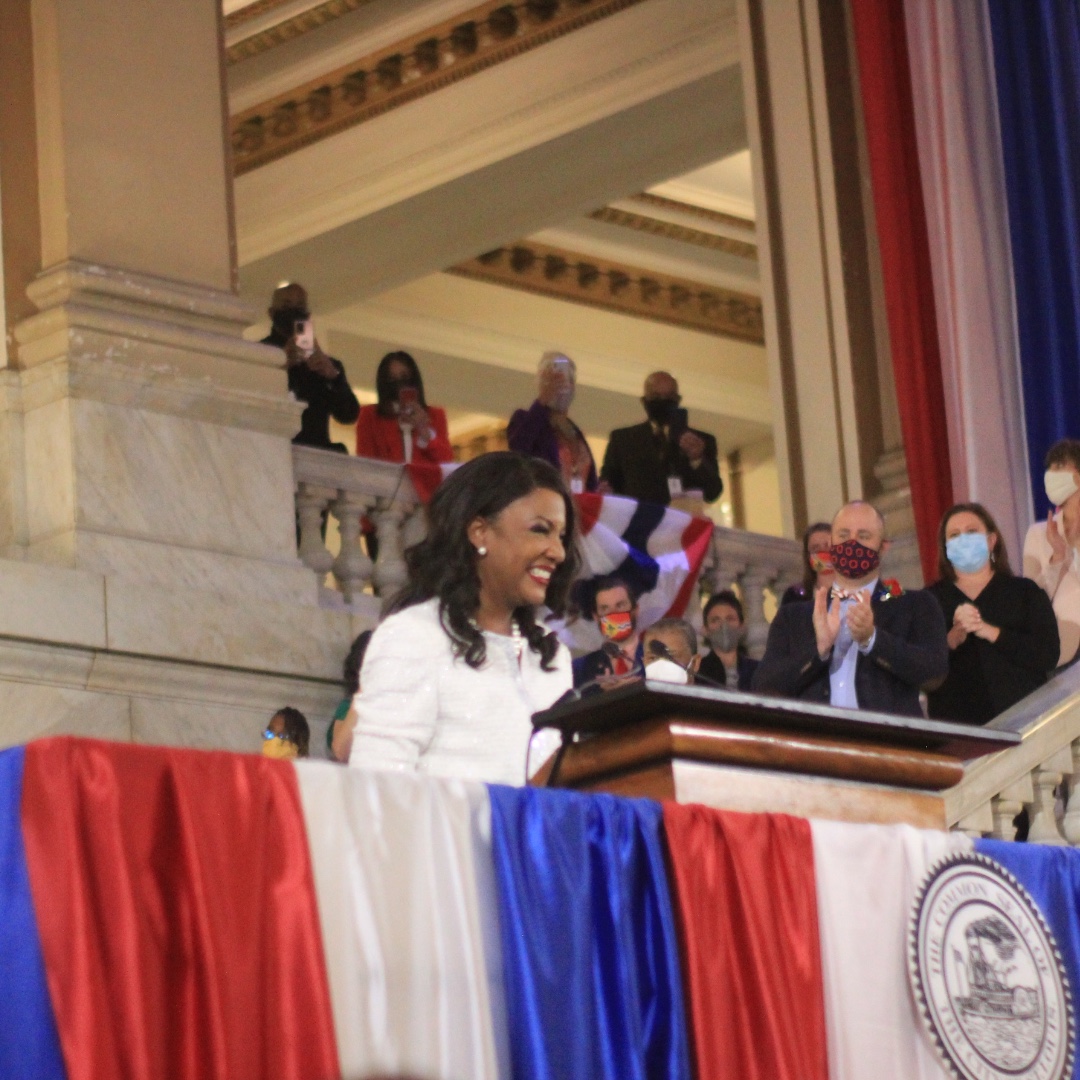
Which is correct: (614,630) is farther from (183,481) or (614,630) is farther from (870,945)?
(870,945)

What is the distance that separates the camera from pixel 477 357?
44.3 feet

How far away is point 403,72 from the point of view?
445 inches

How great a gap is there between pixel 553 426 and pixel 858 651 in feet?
9.12

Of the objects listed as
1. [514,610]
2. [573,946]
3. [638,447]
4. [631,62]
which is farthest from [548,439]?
[573,946]

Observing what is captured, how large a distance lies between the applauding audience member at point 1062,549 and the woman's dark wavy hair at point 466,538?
130 inches

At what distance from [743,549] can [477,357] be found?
214 inches

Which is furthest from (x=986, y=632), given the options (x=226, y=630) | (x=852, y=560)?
(x=226, y=630)

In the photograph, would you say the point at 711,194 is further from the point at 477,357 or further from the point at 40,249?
the point at 40,249

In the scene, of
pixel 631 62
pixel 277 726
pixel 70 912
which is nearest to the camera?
pixel 70 912

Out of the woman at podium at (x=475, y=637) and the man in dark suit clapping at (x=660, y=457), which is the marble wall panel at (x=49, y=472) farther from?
the woman at podium at (x=475, y=637)

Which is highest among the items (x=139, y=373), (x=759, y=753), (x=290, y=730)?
(x=139, y=373)

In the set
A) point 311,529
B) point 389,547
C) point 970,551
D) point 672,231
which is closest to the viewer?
point 970,551

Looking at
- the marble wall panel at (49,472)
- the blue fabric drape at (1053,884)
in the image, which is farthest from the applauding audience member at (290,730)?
the blue fabric drape at (1053,884)

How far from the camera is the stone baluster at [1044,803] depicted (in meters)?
4.94
